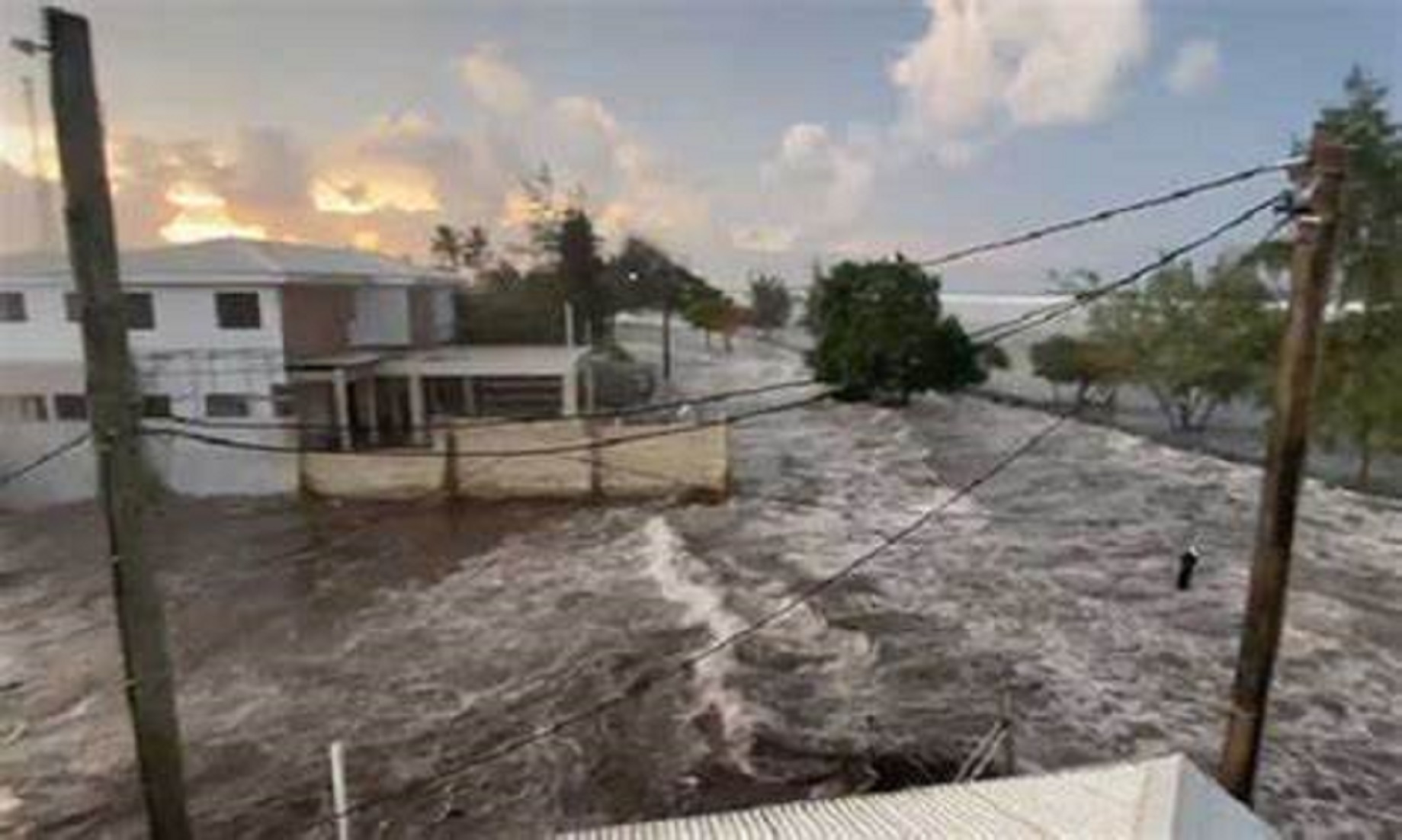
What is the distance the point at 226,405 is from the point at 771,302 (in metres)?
61.2

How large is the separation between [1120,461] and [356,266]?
24.0 metres

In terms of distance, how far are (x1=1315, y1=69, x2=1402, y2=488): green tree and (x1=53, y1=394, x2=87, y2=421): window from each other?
3038 cm

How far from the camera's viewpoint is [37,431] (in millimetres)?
23172

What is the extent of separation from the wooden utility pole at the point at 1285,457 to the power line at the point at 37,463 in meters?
23.8

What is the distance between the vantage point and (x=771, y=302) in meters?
82.0

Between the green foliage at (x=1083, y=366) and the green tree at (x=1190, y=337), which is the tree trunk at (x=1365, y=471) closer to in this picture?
the green tree at (x=1190, y=337)

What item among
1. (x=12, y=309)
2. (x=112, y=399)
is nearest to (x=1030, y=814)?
(x=112, y=399)

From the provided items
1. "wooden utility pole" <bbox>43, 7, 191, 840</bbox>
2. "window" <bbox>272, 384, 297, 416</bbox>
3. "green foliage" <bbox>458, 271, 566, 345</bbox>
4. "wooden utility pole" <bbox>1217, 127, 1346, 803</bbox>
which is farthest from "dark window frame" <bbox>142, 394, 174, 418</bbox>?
"wooden utility pole" <bbox>1217, 127, 1346, 803</bbox>

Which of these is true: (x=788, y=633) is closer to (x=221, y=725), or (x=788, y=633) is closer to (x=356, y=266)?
(x=221, y=725)

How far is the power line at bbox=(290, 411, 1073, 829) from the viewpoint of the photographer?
389 inches

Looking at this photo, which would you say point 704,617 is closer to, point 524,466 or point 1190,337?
point 524,466

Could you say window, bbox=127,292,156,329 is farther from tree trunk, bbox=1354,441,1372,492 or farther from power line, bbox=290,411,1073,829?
tree trunk, bbox=1354,441,1372,492

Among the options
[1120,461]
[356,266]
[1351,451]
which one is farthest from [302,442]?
[1351,451]

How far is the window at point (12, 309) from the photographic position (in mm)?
25625
